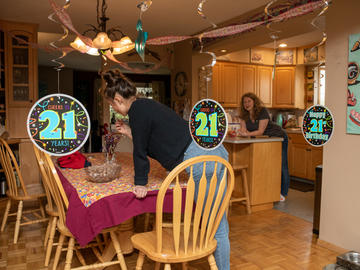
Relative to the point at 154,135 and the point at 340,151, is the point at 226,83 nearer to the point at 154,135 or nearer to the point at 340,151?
the point at 340,151

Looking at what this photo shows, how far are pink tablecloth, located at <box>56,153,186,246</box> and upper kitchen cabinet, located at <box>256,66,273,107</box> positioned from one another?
4.41 metres

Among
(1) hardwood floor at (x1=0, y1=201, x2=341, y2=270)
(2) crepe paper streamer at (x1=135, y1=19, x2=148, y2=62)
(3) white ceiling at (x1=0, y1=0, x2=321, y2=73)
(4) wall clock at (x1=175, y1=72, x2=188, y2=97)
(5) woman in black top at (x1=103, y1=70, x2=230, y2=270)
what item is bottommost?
(1) hardwood floor at (x1=0, y1=201, x2=341, y2=270)

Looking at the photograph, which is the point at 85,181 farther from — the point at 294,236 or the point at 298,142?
the point at 298,142

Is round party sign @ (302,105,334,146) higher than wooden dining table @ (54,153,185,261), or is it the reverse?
round party sign @ (302,105,334,146)

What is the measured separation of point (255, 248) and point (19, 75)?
3580mm

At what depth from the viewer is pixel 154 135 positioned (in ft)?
5.33

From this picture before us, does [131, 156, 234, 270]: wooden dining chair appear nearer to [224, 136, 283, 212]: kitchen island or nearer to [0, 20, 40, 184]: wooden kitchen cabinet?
[224, 136, 283, 212]: kitchen island

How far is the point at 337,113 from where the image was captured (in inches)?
97.0

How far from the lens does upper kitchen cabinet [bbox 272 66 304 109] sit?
224 inches

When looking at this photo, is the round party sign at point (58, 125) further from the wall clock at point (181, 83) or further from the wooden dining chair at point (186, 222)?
the wall clock at point (181, 83)

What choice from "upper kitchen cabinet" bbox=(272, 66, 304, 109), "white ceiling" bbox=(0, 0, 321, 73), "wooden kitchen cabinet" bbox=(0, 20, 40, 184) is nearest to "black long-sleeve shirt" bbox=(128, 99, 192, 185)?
"white ceiling" bbox=(0, 0, 321, 73)

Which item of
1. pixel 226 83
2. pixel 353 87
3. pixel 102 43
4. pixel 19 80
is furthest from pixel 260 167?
pixel 19 80

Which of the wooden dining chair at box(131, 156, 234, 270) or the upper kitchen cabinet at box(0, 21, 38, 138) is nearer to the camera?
the wooden dining chair at box(131, 156, 234, 270)

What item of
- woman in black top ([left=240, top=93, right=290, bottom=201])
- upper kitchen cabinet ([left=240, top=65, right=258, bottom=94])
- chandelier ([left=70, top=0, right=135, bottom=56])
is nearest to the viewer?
chandelier ([left=70, top=0, right=135, bottom=56])
